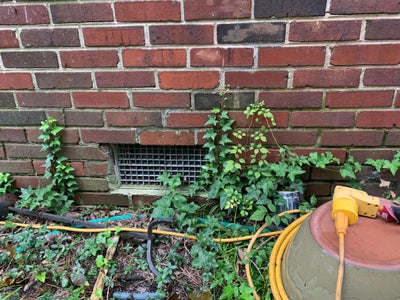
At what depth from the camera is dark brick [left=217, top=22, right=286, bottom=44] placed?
151cm

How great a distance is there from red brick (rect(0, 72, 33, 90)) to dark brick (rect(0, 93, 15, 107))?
0.04 m

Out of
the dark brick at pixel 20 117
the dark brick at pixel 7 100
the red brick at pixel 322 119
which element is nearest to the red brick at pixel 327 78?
the red brick at pixel 322 119

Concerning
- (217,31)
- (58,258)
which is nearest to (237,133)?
(217,31)

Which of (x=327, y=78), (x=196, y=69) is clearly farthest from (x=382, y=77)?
(x=196, y=69)

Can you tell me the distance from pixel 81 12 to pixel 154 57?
1.28ft

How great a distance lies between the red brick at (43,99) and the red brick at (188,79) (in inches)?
21.0

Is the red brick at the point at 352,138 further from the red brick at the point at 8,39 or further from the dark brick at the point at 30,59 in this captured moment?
the red brick at the point at 8,39

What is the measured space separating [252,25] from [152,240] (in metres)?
1.15

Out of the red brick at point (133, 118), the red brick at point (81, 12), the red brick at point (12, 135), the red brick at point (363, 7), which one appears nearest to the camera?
the red brick at point (363, 7)

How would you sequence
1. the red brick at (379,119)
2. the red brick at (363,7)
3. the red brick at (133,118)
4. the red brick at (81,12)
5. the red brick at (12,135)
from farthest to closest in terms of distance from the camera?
1. the red brick at (12,135)
2. the red brick at (133,118)
3. the red brick at (379,119)
4. the red brick at (81,12)
5. the red brick at (363,7)

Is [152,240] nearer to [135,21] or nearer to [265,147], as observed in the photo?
[265,147]

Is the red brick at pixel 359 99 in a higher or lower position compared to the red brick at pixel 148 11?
lower

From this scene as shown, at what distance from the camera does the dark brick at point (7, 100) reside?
70.1 inches

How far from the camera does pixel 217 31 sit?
1.54 meters
